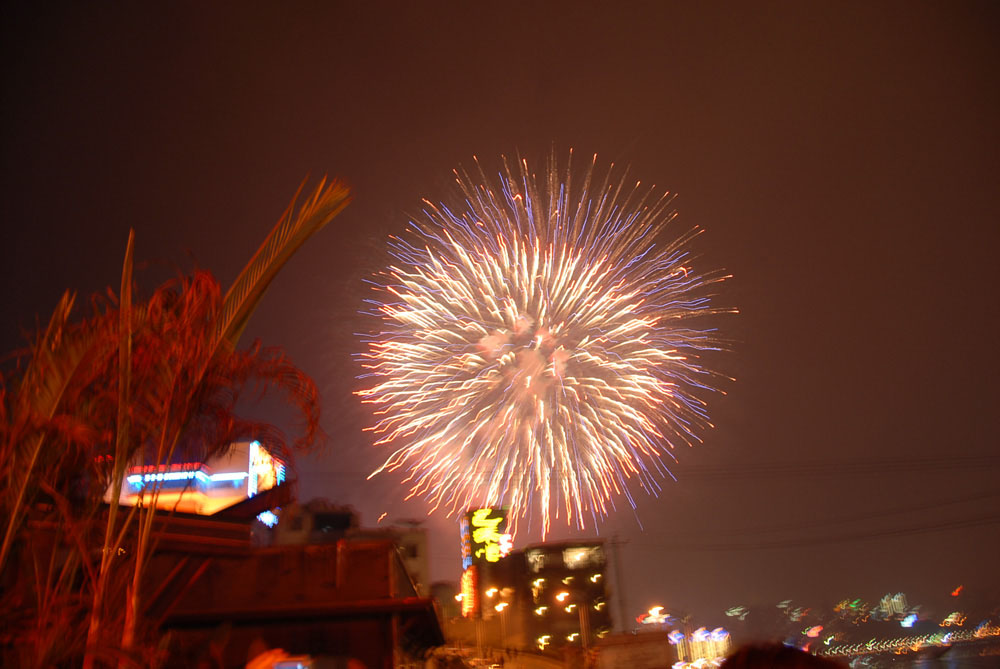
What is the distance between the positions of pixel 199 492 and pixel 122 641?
29.1 metres

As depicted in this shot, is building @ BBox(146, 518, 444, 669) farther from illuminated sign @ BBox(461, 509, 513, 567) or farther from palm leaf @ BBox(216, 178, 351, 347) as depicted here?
illuminated sign @ BBox(461, 509, 513, 567)

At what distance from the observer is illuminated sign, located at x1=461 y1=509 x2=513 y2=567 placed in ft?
191

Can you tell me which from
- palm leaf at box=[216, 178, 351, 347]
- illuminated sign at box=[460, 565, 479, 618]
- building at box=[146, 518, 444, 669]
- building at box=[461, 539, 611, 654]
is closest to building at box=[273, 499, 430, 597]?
illuminated sign at box=[460, 565, 479, 618]

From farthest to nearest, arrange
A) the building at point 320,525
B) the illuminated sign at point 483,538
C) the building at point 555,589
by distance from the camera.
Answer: the building at point 555,589
the illuminated sign at point 483,538
the building at point 320,525

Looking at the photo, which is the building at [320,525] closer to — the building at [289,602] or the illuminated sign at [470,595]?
the illuminated sign at [470,595]

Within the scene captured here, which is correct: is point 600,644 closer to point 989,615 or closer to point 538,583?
point 538,583

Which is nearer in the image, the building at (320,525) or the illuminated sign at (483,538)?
the building at (320,525)

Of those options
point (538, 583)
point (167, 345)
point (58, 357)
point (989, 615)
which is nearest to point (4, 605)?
point (58, 357)

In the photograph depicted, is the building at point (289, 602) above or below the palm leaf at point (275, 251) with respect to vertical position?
below

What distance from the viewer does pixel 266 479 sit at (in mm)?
34500

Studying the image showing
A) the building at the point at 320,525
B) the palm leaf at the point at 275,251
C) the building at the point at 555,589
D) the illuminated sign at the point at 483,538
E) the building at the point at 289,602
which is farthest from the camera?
the building at the point at 555,589

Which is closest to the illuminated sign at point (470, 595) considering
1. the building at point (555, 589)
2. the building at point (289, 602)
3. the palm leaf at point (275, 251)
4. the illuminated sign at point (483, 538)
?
the illuminated sign at point (483, 538)

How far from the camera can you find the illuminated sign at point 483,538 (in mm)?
58188

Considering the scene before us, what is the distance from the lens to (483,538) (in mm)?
58750
